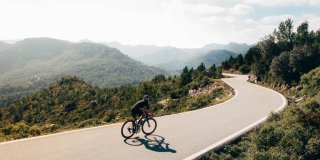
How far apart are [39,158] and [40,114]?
8642 cm

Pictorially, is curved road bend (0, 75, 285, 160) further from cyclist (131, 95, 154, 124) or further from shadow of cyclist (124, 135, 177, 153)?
cyclist (131, 95, 154, 124)

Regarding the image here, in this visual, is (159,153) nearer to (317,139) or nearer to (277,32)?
(317,139)

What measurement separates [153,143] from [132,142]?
807mm

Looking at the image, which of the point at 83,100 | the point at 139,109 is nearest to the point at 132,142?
the point at 139,109

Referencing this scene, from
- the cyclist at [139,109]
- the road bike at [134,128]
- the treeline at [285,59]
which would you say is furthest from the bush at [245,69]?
the cyclist at [139,109]

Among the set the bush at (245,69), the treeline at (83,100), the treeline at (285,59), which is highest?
the treeline at (285,59)

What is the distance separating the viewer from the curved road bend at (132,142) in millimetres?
9508

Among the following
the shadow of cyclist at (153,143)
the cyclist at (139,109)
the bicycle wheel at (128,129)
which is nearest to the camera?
the shadow of cyclist at (153,143)

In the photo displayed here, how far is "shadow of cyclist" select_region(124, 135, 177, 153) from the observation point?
10.5 metres

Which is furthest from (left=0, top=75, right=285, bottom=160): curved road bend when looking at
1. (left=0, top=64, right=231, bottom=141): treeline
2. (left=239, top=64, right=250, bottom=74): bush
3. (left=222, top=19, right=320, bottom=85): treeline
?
(left=239, top=64, right=250, bottom=74): bush

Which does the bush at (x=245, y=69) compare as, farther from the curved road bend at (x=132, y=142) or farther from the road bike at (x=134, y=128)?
the road bike at (x=134, y=128)

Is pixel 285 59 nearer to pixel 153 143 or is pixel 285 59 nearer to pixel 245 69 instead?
pixel 153 143

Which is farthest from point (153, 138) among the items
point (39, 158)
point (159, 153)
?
point (39, 158)

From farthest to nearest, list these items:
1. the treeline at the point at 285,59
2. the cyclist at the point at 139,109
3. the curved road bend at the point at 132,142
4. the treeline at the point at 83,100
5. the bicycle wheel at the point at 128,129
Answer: the treeline at the point at 83,100
the treeline at the point at 285,59
the cyclist at the point at 139,109
the bicycle wheel at the point at 128,129
the curved road bend at the point at 132,142
